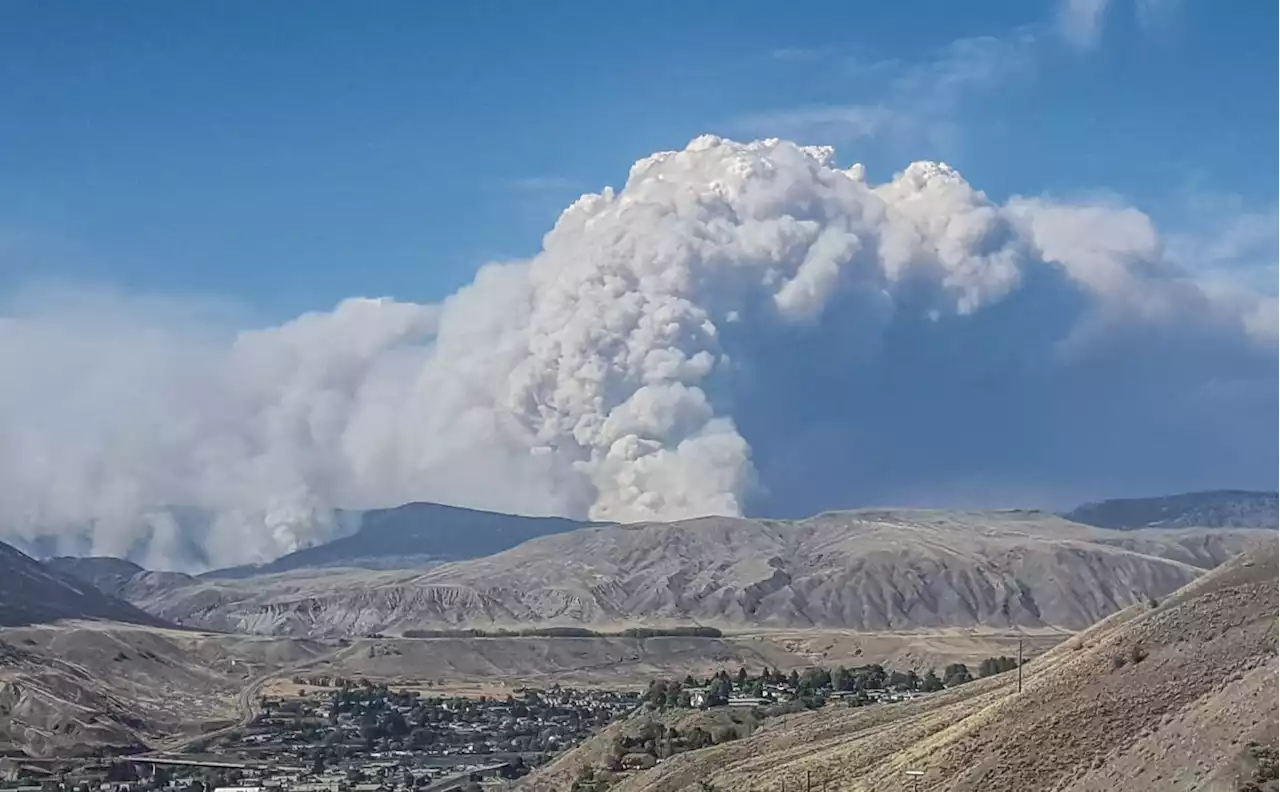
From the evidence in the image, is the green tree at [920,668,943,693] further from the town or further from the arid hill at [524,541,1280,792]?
the arid hill at [524,541,1280,792]

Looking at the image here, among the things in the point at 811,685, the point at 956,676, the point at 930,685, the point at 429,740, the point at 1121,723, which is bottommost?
the point at 1121,723

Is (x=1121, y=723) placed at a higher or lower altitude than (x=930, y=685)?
lower

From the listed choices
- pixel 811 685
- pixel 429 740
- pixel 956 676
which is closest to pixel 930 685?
pixel 811 685

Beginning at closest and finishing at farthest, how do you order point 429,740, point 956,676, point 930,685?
point 930,685
point 956,676
point 429,740

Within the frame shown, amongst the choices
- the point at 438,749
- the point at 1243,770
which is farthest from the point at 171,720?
the point at 1243,770

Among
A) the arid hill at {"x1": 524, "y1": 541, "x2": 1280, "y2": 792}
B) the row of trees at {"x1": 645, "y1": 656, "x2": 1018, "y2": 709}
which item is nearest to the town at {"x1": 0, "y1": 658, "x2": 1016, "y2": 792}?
the row of trees at {"x1": 645, "y1": 656, "x2": 1018, "y2": 709}

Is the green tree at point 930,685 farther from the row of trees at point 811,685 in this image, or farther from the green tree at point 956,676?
the green tree at point 956,676

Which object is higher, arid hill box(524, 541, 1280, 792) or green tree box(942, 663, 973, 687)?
green tree box(942, 663, 973, 687)

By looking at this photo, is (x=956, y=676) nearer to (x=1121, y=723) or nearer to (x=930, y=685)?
(x=930, y=685)
